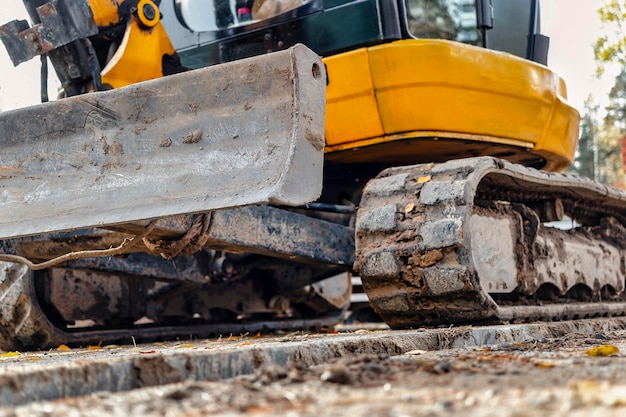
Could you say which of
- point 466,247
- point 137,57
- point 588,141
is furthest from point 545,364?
point 588,141

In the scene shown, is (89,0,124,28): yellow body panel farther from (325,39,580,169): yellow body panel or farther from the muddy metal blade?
(325,39,580,169): yellow body panel

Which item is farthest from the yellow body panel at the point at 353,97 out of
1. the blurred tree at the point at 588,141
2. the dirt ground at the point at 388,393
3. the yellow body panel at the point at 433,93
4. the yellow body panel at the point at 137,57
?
the blurred tree at the point at 588,141

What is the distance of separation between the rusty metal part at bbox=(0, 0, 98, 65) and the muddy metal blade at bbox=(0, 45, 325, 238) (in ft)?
1.95

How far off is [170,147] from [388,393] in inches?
71.1

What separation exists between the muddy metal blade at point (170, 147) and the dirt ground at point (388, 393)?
0.98 m

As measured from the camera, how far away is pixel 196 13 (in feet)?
15.1

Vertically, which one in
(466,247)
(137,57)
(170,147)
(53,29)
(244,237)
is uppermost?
(53,29)

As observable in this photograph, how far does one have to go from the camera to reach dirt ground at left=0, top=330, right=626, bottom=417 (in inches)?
61.8

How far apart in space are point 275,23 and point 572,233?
7.25 ft

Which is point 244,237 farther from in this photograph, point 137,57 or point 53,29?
point 53,29

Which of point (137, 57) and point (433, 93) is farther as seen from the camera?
point (137, 57)

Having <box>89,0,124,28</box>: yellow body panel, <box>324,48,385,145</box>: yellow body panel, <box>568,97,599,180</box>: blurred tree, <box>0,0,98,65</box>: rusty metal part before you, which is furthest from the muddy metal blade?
<box>568,97,599,180</box>: blurred tree

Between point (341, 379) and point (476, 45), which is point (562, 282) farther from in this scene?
point (341, 379)

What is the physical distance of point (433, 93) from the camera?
13.6 ft
